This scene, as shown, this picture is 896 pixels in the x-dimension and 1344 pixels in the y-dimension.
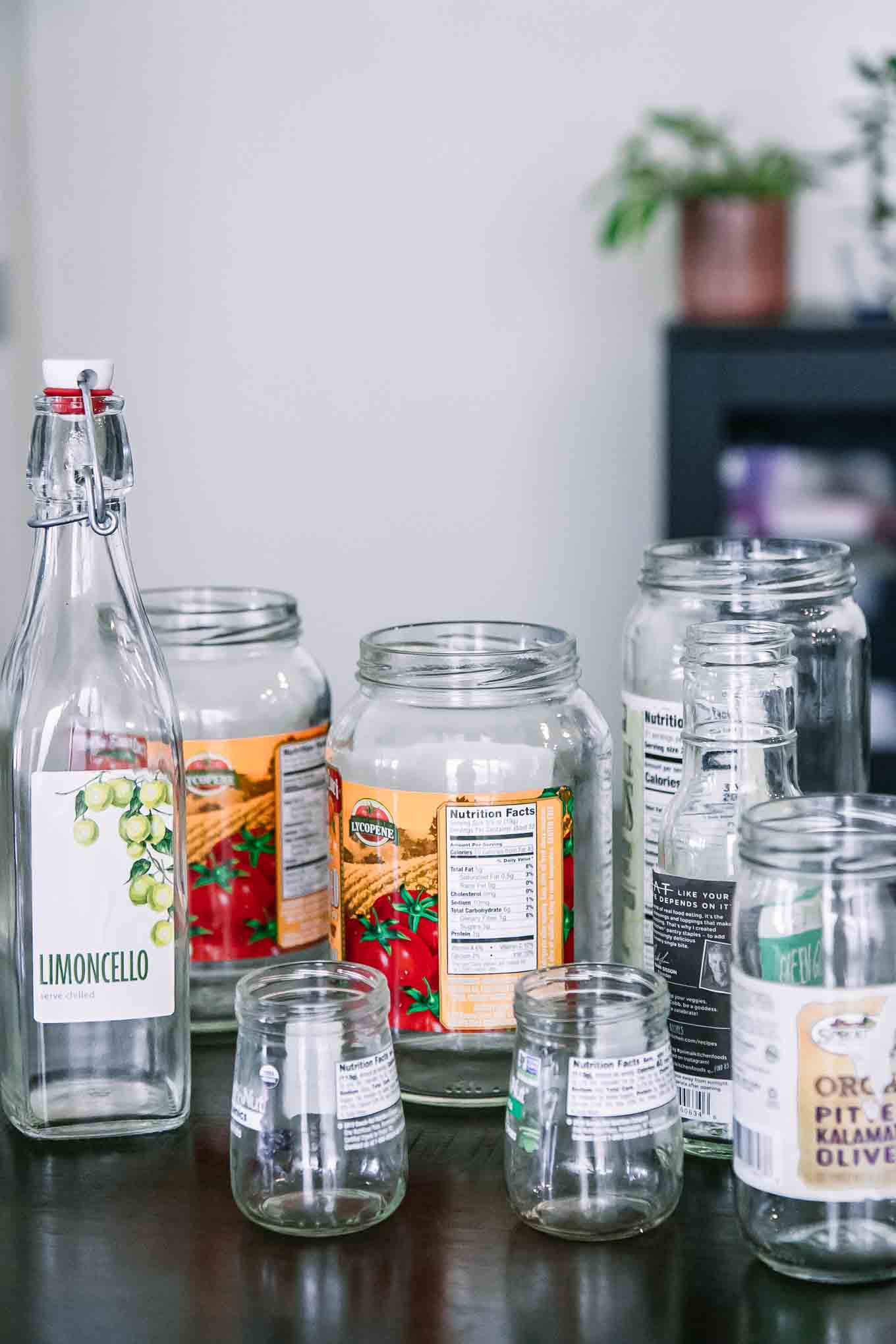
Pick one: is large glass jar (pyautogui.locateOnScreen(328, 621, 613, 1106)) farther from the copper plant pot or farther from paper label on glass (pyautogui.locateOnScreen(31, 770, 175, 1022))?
the copper plant pot

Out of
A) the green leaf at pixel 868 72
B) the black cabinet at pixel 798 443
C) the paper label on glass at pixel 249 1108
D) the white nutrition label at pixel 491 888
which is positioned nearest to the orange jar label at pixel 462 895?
the white nutrition label at pixel 491 888

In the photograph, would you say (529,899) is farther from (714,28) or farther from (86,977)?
(714,28)

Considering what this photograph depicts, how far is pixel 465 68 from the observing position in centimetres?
318

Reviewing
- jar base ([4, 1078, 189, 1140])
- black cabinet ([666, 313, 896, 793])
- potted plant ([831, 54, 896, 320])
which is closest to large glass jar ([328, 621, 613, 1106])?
jar base ([4, 1078, 189, 1140])

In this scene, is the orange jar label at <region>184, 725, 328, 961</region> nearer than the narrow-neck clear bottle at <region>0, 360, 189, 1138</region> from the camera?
No

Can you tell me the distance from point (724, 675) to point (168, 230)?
289 cm

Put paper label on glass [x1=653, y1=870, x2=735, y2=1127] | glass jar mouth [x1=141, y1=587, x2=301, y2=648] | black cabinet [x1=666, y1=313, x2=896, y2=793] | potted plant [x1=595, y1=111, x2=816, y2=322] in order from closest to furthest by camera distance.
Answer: paper label on glass [x1=653, y1=870, x2=735, y2=1127], glass jar mouth [x1=141, y1=587, x2=301, y2=648], black cabinet [x1=666, y1=313, x2=896, y2=793], potted plant [x1=595, y1=111, x2=816, y2=322]

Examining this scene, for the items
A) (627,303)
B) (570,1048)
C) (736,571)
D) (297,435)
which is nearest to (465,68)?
(627,303)

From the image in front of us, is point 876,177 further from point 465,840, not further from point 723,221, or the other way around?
point 465,840

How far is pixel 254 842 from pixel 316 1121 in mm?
241

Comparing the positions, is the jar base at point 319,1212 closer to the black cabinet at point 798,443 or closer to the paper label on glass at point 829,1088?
the paper label on glass at point 829,1088

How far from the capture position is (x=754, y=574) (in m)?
0.78

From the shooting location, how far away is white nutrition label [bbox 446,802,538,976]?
69 cm

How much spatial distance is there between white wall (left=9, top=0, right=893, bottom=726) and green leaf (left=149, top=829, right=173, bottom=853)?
2.41 m
